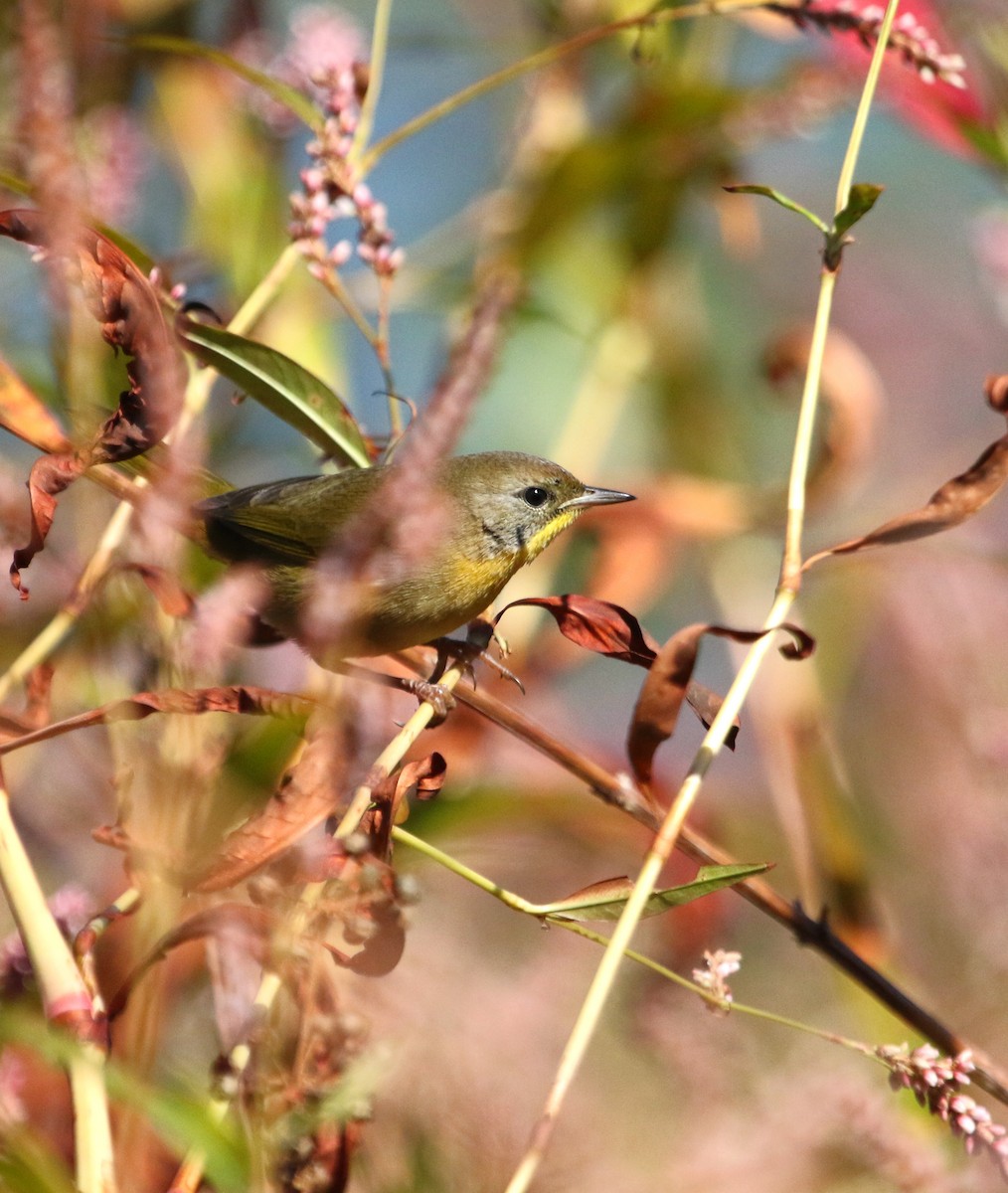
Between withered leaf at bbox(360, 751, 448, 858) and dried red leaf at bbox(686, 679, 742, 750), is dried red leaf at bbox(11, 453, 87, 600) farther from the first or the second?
dried red leaf at bbox(686, 679, 742, 750)

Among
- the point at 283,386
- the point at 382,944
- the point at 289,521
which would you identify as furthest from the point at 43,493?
the point at 289,521

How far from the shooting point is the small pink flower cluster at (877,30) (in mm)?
1386

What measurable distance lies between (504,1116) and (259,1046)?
15.8 inches

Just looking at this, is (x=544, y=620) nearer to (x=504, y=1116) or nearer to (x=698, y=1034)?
(x=698, y=1034)

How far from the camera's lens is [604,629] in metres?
1.27

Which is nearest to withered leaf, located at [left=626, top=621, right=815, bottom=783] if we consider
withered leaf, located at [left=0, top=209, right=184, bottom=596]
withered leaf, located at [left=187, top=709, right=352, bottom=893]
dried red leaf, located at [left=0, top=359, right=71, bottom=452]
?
withered leaf, located at [left=187, top=709, right=352, bottom=893]

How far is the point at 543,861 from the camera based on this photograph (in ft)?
6.65

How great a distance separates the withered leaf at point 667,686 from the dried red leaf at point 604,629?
117mm

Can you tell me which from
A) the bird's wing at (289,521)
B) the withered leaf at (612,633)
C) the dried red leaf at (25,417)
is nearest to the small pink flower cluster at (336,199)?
the dried red leaf at (25,417)

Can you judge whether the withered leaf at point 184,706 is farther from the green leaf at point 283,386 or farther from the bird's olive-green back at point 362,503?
the bird's olive-green back at point 362,503

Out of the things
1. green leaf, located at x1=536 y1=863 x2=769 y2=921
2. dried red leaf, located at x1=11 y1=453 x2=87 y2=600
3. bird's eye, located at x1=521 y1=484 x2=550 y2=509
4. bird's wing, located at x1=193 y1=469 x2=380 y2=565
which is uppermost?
dried red leaf, located at x1=11 y1=453 x2=87 y2=600

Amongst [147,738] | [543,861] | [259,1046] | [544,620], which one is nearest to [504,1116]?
[259,1046]

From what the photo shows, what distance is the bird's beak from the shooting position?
7.74 feet

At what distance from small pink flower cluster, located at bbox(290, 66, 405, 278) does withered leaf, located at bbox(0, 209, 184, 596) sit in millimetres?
382
